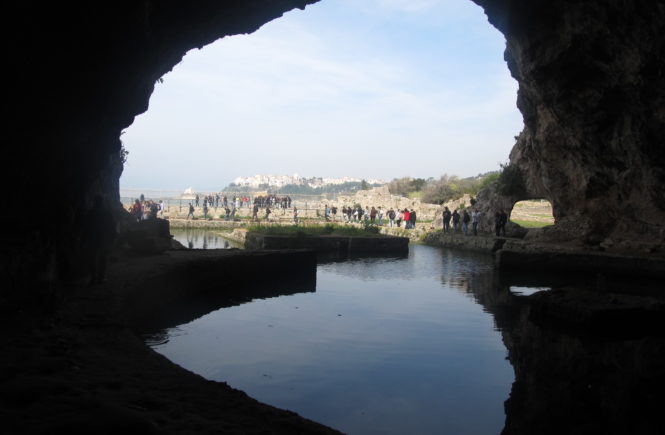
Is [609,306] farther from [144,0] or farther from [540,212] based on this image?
[540,212]

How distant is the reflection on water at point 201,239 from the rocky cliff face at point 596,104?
13.2m

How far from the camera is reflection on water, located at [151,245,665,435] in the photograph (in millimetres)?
5633

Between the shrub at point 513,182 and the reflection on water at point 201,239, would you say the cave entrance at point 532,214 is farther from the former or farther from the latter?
the reflection on water at point 201,239

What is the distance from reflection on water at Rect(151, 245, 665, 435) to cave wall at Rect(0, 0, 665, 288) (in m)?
2.60

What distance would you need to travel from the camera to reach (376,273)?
16719 millimetres

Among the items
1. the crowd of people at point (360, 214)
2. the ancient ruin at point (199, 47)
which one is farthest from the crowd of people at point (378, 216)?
the ancient ruin at point (199, 47)

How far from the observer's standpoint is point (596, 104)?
17.5 meters

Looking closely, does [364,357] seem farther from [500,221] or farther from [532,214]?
[532,214]

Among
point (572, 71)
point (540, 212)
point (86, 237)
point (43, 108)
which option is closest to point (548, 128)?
point (572, 71)

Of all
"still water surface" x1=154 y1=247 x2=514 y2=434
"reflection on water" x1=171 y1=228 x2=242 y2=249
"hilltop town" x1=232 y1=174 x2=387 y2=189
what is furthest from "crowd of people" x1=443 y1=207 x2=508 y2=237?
"hilltop town" x1=232 y1=174 x2=387 y2=189

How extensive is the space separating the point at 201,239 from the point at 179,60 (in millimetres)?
15936

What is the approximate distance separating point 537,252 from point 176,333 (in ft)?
38.7

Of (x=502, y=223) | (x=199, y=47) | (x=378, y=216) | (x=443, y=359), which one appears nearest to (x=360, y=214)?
(x=378, y=216)

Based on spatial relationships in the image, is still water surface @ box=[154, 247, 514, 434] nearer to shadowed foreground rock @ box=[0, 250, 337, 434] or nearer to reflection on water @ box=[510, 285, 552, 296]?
shadowed foreground rock @ box=[0, 250, 337, 434]
